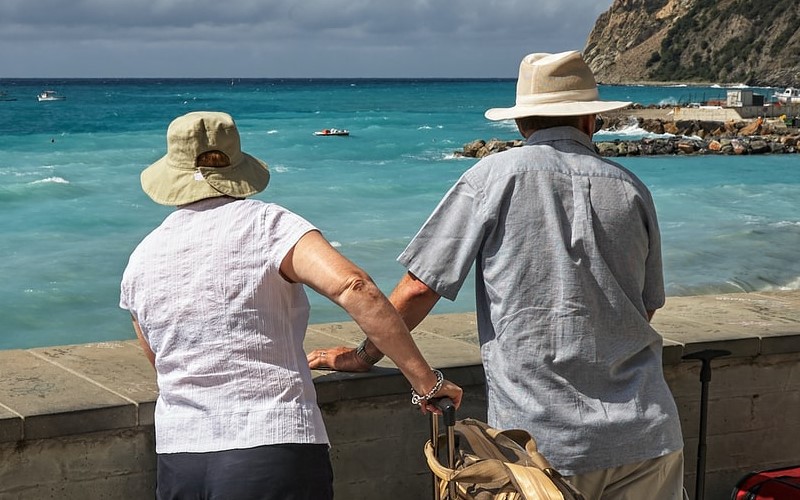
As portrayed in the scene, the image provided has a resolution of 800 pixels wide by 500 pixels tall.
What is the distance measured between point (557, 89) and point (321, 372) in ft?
3.87

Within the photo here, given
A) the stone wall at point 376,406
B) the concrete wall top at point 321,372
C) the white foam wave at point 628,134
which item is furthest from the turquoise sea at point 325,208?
the stone wall at point 376,406

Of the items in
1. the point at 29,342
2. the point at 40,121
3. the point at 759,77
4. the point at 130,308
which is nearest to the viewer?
the point at 130,308

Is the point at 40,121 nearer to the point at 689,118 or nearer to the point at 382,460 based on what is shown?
the point at 689,118

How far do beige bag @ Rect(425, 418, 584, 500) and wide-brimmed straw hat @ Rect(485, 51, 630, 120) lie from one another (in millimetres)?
778

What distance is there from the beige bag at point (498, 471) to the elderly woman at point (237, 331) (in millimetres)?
144

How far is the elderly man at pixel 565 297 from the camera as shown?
268 centimetres

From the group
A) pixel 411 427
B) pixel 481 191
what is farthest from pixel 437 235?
pixel 411 427

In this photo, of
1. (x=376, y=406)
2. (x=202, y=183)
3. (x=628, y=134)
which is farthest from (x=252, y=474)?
(x=628, y=134)

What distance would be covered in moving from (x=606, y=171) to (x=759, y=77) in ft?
508

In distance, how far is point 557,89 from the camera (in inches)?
112

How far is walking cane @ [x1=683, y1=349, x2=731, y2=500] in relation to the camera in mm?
3684

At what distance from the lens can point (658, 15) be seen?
576 feet

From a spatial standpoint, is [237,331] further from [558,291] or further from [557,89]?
[557,89]

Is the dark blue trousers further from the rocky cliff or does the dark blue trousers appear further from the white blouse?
the rocky cliff
